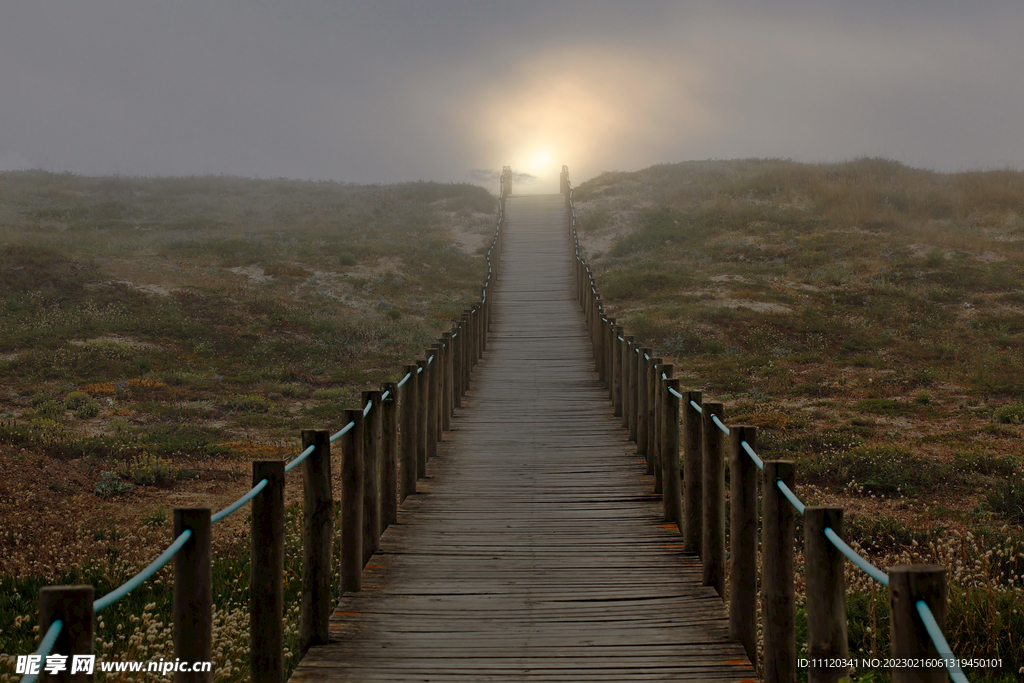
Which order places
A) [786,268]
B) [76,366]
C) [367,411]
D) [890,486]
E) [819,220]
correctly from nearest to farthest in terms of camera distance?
[367,411], [890,486], [76,366], [786,268], [819,220]

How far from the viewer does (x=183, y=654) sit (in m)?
3.32

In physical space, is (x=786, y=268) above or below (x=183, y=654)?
above

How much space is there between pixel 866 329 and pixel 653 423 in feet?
51.8

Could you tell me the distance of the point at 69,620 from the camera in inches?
92.8

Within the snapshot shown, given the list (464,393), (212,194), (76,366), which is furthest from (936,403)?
(212,194)

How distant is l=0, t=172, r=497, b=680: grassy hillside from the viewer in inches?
306

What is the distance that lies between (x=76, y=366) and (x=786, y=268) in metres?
23.6

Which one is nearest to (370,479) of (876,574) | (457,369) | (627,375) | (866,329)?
(876,574)

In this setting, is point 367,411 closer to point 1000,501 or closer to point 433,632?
point 433,632

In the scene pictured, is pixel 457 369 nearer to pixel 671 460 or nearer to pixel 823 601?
pixel 671 460

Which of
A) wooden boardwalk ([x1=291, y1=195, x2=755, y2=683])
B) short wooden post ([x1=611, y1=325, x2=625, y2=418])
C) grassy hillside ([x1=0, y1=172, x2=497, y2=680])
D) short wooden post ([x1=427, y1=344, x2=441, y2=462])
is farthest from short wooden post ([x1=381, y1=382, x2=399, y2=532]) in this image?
short wooden post ([x1=611, y1=325, x2=625, y2=418])

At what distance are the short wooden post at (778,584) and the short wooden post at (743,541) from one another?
1.73ft

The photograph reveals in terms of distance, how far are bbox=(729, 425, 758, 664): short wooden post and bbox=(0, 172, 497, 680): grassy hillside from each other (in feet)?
10.0

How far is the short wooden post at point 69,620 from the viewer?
233 centimetres
